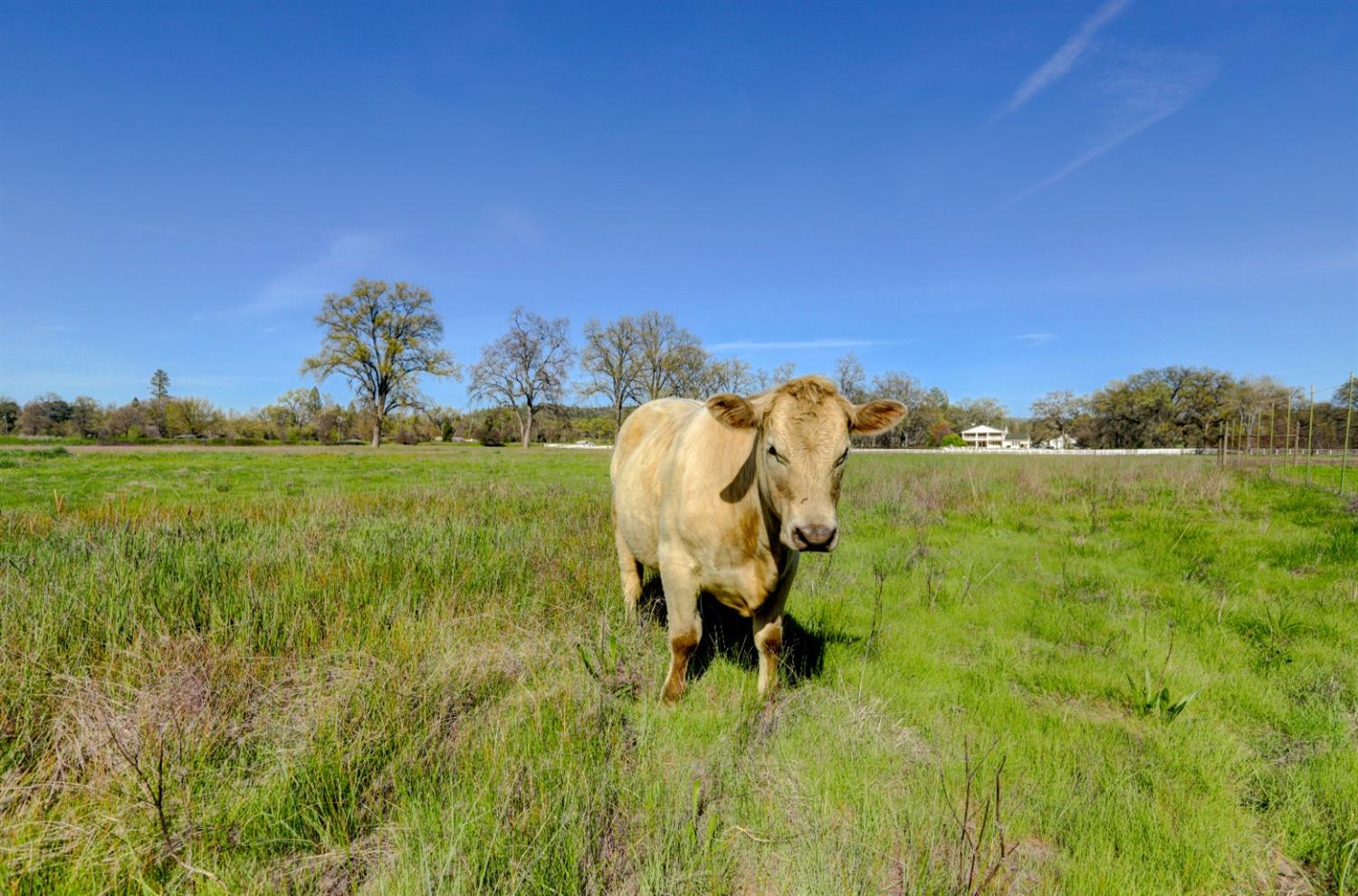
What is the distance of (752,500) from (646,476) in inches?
56.6

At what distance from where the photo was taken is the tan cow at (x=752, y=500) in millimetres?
3027

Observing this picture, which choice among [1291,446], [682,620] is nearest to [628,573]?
[682,620]

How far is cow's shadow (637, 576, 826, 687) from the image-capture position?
14.1 ft

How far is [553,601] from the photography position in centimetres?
507

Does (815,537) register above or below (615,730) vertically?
above

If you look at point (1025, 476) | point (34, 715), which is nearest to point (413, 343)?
point (1025, 476)

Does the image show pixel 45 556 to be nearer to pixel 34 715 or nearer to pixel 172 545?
pixel 172 545

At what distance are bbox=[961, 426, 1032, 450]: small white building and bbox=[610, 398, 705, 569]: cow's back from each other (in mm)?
134717

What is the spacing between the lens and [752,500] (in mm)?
3588

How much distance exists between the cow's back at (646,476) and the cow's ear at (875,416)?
1.51 metres

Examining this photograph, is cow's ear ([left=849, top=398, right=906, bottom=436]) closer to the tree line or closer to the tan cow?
the tan cow

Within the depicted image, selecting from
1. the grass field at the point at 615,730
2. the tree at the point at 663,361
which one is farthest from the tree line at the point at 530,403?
the grass field at the point at 615,730

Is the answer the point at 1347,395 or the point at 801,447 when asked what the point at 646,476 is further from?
the point at 1347,395

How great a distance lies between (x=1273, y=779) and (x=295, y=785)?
4.94 m
